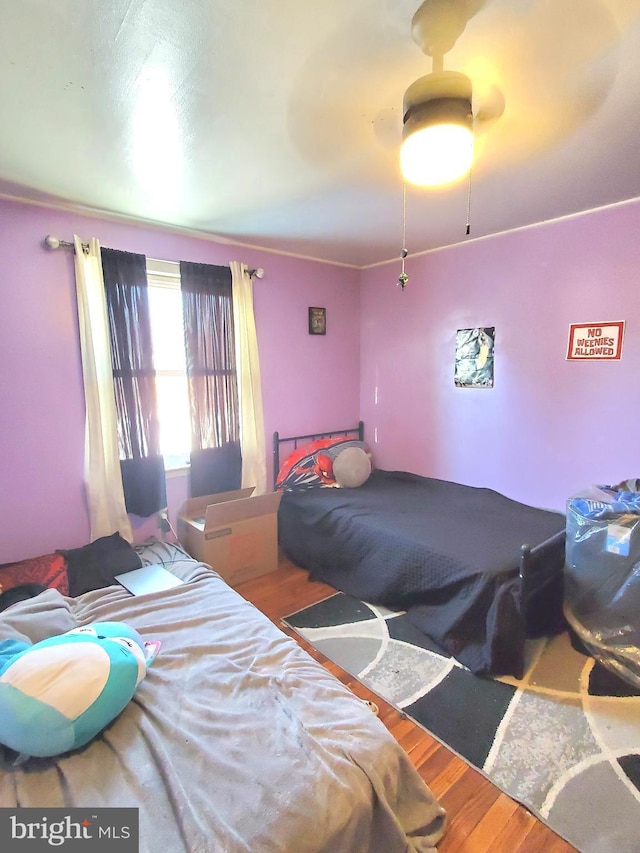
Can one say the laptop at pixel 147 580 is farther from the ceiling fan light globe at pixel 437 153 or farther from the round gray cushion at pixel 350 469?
the ceiling fan light globe at pixel 437 153

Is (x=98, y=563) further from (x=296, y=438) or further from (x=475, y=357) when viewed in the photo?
(x=475, y=357)

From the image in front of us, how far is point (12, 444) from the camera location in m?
2.28

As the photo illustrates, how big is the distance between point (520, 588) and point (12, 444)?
2.71 metres

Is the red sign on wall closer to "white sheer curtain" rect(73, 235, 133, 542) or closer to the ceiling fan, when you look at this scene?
the ceiling fan

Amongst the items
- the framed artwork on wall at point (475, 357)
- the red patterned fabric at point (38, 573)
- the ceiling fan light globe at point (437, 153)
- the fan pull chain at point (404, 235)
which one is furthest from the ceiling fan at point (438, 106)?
the red patterned fabric at point (38, 573)

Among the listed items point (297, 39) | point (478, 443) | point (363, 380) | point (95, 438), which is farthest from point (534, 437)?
point (95, 438)

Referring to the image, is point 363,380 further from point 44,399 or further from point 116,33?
point 116,33

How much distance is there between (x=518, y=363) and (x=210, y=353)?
216cm

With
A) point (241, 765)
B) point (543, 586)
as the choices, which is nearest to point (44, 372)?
point (241, 765)

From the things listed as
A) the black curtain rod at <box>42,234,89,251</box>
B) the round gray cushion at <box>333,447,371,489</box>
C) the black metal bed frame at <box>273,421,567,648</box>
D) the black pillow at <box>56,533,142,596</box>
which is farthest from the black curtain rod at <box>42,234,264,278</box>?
the black metal bed frame at <box>273,421,567,648</box>

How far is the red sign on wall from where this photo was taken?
8.01 ft

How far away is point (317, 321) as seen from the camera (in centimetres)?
358

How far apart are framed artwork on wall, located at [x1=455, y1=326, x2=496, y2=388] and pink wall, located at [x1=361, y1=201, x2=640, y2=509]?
0.05 metres

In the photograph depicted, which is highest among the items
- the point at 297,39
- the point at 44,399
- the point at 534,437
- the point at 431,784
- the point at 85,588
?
the point at 297,39
